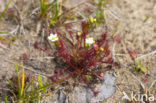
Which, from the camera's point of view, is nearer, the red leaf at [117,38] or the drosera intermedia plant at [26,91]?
the drosera intermedia plant at [26,91]

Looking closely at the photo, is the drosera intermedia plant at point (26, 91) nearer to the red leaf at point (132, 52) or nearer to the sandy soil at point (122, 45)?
the sandy soil at point (122, 45)

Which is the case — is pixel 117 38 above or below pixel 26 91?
above

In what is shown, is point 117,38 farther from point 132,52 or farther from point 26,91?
point 26,91

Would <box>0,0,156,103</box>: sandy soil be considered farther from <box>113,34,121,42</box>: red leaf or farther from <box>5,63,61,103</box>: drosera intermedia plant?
<box>5,63,61,103</box>: drosera intermedia plant

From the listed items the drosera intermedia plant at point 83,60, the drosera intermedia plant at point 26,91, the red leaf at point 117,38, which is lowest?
the drosera intermedia plant at point 26,91

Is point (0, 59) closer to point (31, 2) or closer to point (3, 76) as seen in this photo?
point (3, 76)

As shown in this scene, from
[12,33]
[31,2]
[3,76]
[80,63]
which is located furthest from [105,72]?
[31,2]

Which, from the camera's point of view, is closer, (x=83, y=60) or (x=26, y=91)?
(x=26, y=91)

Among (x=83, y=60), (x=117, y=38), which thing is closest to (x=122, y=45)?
(x=117, y=38)

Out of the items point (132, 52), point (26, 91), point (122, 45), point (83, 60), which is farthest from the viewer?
point (122, 45)

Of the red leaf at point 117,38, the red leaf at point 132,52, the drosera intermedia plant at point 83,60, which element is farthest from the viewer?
the red leaf at point 117,38

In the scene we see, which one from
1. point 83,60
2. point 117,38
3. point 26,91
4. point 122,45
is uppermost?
point 117,38

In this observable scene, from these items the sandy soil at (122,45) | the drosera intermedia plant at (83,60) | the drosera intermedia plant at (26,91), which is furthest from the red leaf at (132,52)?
the drosera intermedia plant at (26,91)
